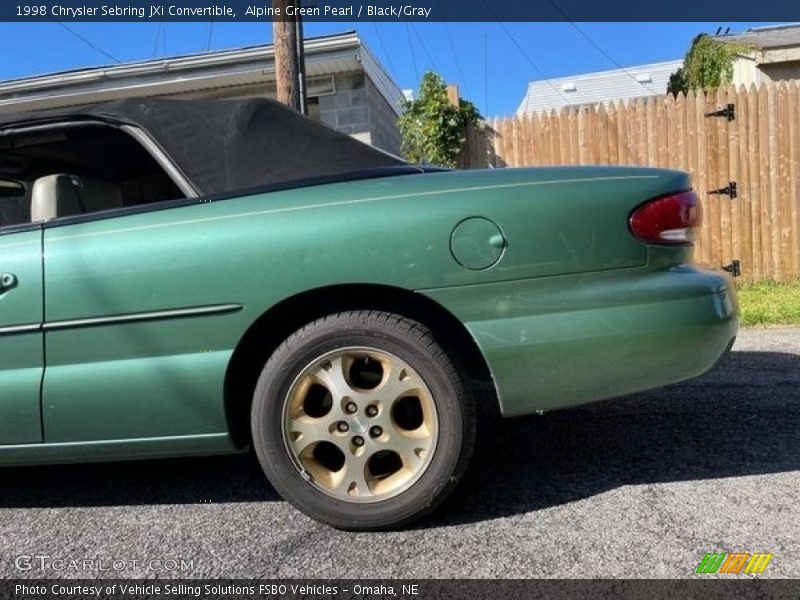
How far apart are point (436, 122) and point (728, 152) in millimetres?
3087

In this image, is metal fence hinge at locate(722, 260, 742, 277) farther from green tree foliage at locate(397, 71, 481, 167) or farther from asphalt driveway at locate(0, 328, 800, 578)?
asphalt driveway at locate(0, 328, 800, 578)

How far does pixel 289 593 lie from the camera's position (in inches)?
82.9

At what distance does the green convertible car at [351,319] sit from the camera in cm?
238

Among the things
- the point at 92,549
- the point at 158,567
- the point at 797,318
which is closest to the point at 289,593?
the point at 158,567

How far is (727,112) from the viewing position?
713 centimetres

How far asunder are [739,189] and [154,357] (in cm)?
658

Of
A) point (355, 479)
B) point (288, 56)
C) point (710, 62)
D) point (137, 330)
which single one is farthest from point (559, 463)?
point (710, 62)

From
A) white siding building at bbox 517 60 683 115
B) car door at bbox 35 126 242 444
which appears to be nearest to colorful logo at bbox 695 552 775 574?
car door at bbox 35 126 242 444

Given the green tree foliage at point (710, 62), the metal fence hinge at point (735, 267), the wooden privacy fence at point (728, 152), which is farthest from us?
the green tree foliage at point (710, 62)

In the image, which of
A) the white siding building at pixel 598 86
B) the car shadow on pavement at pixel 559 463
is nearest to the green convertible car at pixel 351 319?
the car shadow on pavement at pixel 559 463

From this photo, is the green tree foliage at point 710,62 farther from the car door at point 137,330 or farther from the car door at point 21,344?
the car door at point 21,344

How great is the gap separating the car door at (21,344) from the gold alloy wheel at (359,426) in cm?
94

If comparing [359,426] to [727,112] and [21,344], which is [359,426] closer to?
[21,344]

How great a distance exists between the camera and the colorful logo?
6.90ft
